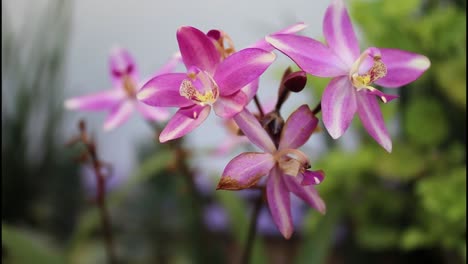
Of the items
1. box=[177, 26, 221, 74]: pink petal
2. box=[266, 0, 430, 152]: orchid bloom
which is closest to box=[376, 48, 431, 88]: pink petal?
box=[266, 0, 430, 152]: orchid bloom

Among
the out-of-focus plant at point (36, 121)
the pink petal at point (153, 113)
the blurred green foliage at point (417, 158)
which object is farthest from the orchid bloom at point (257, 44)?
the out-of-focus plant at point (36, 121)

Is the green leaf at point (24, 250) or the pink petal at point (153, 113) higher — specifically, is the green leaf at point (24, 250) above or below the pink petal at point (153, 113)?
below

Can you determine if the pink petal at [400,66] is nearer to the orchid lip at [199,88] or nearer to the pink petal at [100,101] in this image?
the orchid lip at [199,88]

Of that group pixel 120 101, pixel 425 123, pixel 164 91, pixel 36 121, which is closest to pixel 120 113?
pixel 120 101

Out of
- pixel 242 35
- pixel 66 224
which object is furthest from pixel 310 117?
pixel 242 35

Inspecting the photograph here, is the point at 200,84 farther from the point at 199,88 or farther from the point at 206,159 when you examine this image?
the point at 206,159
